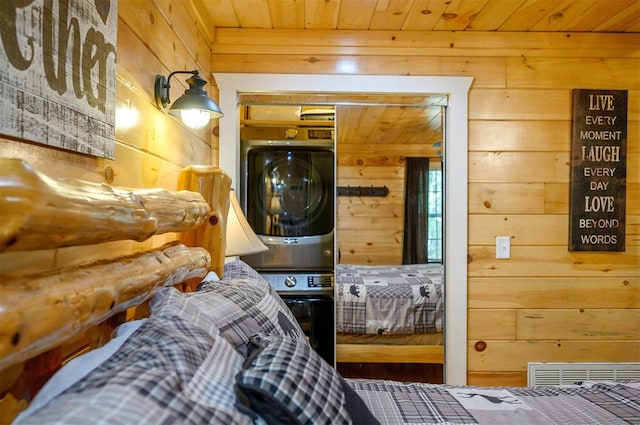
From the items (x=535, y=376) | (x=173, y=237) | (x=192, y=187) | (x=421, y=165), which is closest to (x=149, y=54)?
(x=192, y=187)

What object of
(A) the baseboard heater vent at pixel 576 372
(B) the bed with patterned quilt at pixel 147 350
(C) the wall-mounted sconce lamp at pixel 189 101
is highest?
(C) the wall-mounted sconce lamp at pixel 189 101

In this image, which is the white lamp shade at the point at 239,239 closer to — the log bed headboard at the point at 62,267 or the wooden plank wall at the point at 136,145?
the wooden plank wall at the point at 136,145

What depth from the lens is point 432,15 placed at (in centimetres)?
223

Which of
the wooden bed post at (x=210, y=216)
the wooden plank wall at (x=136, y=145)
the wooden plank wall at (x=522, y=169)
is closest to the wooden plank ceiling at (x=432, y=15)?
the wooden plank wall at (x=522, y=169)

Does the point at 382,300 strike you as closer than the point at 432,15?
No

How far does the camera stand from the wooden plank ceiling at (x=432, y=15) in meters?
2.10

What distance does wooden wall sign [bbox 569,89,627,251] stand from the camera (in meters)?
2.39

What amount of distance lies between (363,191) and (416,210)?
0.33 metres

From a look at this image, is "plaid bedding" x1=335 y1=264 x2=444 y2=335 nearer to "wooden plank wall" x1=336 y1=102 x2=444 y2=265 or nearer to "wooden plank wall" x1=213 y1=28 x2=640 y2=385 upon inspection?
"wooden plank wall" x1=336 y1=102 x2=444 y2=265

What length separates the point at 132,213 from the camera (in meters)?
0.88

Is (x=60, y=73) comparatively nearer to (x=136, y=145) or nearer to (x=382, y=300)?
(x=136, y=145)

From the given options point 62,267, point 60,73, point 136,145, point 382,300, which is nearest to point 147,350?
point 62,267

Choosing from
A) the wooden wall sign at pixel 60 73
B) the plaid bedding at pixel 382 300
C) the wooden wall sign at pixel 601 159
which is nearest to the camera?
the wooden wall sign at pixel 60 73

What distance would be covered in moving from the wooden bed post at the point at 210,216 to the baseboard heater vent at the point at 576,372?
1.93 metres
